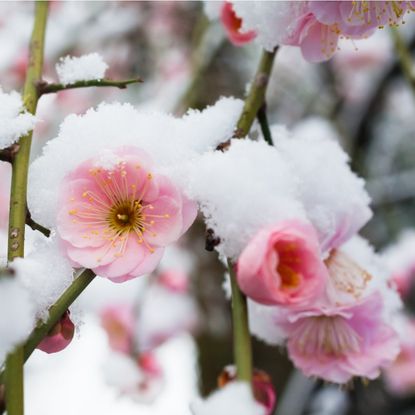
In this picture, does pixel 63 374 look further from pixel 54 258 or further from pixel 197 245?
pixel 54 258

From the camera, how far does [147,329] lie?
7.93 feet

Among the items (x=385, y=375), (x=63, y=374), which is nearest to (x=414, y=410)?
(x=385, y=375)

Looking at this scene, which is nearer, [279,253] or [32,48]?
[279,253]

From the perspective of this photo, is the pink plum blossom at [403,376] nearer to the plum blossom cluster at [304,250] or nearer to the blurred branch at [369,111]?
the blurred branch at [369,111]

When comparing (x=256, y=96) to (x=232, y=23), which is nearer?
(x=256, y=96)

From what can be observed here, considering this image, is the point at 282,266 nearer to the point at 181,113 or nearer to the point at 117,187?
the point at 117,187

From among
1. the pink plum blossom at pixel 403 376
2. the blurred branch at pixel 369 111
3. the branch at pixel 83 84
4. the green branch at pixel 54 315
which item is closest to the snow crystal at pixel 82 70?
the branch at pixel 83 84

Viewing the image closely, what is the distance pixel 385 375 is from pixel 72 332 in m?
2.54

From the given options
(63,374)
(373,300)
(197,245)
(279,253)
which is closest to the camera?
(279,253)

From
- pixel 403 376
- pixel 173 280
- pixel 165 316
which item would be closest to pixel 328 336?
pixel 173 280

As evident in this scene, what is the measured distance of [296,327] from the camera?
28.9 inches

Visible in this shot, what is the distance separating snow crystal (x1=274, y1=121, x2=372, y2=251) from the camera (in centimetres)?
66

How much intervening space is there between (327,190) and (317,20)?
17cm

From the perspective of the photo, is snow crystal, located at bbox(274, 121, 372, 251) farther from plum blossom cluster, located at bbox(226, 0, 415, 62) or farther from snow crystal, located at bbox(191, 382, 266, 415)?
snow crystal, located at bbox(191, 382, 266, 415)
